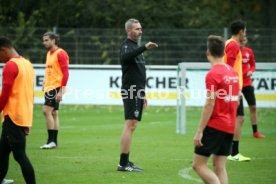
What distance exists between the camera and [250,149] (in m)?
13.9

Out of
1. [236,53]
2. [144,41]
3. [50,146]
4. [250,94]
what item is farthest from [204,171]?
[144,41]

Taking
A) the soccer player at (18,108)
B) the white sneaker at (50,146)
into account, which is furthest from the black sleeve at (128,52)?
the white sneaker at (50,146)

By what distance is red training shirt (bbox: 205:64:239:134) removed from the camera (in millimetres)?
7854

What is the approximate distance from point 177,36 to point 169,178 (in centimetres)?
1398

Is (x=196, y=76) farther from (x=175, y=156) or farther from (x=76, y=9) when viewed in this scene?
(x=76, y=9)

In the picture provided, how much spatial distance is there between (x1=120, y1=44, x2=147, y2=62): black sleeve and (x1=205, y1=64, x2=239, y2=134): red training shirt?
282 centimetres

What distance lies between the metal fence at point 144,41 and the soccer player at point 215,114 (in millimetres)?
15686

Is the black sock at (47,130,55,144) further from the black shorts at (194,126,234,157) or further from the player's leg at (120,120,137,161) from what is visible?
the black shorts at (194,126,234,157)

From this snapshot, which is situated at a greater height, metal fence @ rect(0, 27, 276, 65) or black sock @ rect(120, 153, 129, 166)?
metal fence @ rect(0, 27, 276, 65)

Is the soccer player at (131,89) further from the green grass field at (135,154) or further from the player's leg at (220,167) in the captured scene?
the player's leg at (220,167)

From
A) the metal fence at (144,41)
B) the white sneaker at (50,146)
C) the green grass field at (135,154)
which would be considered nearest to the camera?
the green grass field at (135,154)

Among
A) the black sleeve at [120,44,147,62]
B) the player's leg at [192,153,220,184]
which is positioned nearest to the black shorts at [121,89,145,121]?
the black sleeve at [120,44,147,62]

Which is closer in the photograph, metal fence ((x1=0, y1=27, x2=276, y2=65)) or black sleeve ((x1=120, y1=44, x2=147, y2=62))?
black sleeve ((x1=120, y1=44, x2=147, y2=62))

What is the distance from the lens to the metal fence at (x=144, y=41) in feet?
78.3
